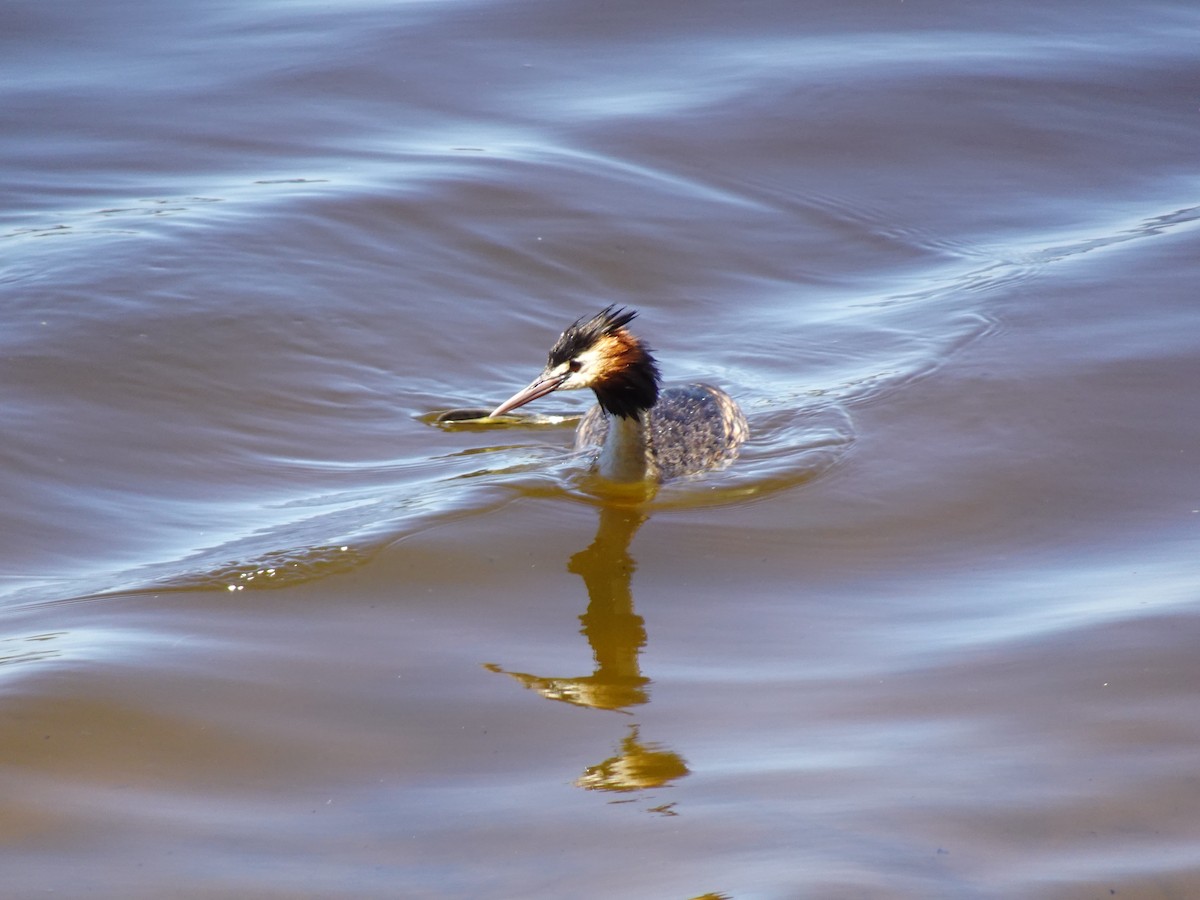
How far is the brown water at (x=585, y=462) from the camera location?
471 centimetres

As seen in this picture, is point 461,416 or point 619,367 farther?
point 461,416

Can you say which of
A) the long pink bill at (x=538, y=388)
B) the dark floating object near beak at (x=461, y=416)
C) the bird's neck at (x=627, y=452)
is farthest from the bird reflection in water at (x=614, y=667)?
the dark floating object near beak at (x=461, y=416)

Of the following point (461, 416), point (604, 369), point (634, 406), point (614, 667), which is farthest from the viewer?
point (461, 416)

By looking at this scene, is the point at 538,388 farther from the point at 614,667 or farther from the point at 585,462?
the point at 614,667

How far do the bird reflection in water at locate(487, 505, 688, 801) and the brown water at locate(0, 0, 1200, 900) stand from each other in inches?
0.9

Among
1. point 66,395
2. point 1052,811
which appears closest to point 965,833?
point 1052,811

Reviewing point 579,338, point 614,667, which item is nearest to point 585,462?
point 579,338

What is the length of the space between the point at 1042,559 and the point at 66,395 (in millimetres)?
5115

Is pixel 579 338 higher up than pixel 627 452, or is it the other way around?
pixel 579 338

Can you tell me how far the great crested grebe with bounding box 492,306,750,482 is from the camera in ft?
25.5

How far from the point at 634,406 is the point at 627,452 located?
9.6 inches

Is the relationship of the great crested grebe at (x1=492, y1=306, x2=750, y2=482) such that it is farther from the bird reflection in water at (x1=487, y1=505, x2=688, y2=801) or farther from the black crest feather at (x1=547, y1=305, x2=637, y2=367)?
the bird reflection in water at (x1=487, y1=505, x2=688, y2=801)

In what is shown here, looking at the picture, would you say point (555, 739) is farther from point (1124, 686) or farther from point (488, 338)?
point (488, 338)

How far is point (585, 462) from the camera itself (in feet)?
27.8
